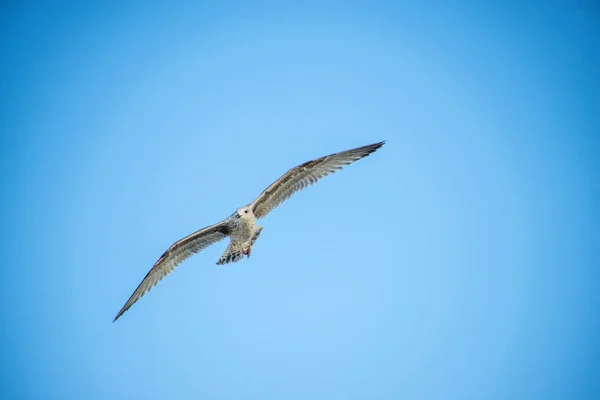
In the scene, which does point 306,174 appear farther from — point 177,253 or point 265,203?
point 177,253

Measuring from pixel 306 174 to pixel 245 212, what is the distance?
166 centimetres

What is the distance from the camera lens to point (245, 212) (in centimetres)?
1011

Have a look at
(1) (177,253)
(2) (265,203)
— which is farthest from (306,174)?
(1) (177,253)

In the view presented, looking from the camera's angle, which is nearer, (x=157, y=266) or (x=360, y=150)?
(x=360, y=150)

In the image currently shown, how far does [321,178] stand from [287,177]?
0.80 m

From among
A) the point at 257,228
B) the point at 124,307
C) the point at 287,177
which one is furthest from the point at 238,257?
the point at 124,307

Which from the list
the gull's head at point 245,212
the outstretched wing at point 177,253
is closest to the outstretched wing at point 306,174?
the gull's head at point 245,212

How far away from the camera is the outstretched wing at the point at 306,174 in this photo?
34.0 ft

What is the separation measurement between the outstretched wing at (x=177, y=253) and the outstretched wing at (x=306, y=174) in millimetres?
1140

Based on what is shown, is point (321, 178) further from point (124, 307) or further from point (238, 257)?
point (124, 307)

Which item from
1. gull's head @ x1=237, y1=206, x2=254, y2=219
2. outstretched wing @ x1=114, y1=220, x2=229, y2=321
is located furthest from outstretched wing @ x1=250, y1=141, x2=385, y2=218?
outstretched wing @ x1=114, y1=220, x2=229, y2=321

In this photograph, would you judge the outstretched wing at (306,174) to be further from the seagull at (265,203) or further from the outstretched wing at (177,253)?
the outstretched wing at (177,253)

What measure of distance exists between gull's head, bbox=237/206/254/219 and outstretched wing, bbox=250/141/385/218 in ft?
0.51

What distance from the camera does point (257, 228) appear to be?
10.2 meters
